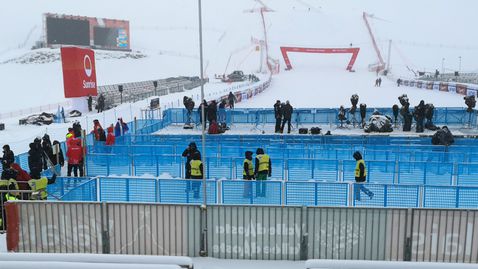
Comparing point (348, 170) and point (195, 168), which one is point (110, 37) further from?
point (195, 168)

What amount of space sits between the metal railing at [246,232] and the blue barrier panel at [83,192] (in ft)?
7.74

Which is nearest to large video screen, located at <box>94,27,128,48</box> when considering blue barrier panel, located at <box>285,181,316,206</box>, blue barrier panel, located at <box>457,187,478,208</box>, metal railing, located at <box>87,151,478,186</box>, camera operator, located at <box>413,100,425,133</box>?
camera operator, located at <box>413,100,425,133</box>

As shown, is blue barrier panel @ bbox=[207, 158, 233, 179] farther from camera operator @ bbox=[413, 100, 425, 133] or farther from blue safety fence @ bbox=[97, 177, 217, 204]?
camera operator @ bbox=[413, 100, 425, 133]

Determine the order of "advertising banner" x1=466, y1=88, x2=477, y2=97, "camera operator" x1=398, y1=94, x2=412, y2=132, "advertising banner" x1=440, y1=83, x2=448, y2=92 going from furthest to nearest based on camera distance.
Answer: "advertising banner" x1=440, y1=83, x2=448, y2=92
"advertising banner" x1=466, y1=88, x2=477, y2=97
"camera operator" x1=398, y1=94, x2=412, y2=132

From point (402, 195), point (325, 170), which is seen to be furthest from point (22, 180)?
point (402, 195)

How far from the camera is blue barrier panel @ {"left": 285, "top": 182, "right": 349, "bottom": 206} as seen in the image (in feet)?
34.1

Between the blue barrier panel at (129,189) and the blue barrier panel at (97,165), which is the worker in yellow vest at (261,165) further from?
the blue barrier panel at (97,165)

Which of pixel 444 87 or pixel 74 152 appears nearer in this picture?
pixel 74 152

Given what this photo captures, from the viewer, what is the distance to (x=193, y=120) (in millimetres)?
24562

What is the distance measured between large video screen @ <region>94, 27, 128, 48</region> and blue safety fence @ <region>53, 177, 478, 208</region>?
86496 mm

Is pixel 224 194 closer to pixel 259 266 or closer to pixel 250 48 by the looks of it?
pixel 259 266

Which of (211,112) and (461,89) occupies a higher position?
(461,89)

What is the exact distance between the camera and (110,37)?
95562 millimetres

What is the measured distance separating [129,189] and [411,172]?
7633 millimetres
